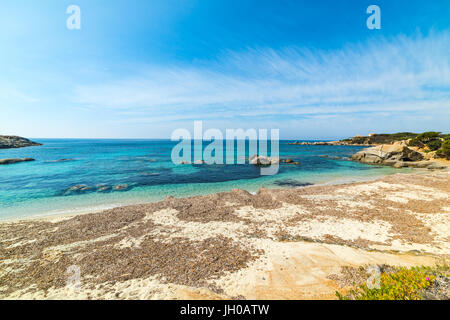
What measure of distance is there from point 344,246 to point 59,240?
48.5 ft

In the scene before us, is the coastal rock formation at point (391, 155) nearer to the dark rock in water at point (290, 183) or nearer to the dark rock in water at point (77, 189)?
the dark rock in water at point (290, 183)

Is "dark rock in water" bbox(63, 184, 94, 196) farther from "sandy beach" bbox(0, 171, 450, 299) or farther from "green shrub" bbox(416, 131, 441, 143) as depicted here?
"green shrub" bbox(416, 131, 441, 143)

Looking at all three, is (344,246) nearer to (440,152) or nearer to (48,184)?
(48,184)

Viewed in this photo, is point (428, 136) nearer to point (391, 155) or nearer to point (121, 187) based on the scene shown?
point (391, 155)

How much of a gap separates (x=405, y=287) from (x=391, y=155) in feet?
173

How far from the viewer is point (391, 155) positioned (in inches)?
1715

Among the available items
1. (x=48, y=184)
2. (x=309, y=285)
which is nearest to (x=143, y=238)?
(x=309, y=285)

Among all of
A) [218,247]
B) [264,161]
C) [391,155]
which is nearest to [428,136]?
[391,155]

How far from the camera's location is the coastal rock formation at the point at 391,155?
41.9 metres

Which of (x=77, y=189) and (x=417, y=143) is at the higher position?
(x=417, y=143)

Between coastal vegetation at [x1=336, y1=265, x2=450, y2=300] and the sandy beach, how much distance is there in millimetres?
835

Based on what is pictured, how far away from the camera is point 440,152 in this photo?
133ft

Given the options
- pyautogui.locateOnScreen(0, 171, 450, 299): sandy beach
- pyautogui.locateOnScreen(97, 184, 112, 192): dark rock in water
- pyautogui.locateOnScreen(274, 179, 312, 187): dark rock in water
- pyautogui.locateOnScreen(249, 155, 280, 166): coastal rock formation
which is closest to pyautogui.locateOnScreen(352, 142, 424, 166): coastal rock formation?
pyautogui.locateOnScreen(249, 155, 280, 166): coastal rock formation

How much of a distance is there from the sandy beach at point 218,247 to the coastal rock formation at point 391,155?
36.0 metres
